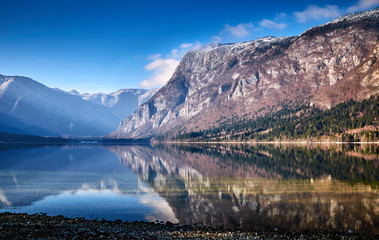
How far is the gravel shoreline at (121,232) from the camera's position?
67.3 feet

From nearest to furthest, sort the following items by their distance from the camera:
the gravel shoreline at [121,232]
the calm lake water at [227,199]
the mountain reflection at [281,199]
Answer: the gravel shoreline at [121,232] → the mountain reflection at [281,199] → the calm lake water at [227,199]

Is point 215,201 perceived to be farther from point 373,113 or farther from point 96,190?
point 373,113

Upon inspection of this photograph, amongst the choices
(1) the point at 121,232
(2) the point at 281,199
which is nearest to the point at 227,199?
(2) the point at 281,199

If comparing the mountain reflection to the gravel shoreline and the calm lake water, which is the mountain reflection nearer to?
the calm lake water

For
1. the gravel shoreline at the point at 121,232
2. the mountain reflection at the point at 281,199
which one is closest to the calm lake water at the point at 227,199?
the mountain reflection at the point at 281,199

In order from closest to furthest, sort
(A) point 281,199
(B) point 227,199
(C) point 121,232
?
1. (C) point 121,232
2. (A) point 281,199
3. (B) point 227,199

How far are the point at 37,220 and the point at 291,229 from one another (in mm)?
22270

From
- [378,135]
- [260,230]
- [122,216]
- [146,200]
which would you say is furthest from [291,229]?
[378,135]

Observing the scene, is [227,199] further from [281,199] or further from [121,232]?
[121,232]

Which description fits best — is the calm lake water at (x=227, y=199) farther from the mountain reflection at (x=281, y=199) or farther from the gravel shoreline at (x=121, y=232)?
the gravel shoreline at (x=121, y=232)

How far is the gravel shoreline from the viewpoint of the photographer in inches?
807

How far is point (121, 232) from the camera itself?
2181 centimetres

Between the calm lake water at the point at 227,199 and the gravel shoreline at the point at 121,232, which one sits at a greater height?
the gravel shoreline at the point at 121,232

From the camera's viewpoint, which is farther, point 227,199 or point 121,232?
point 227,199
